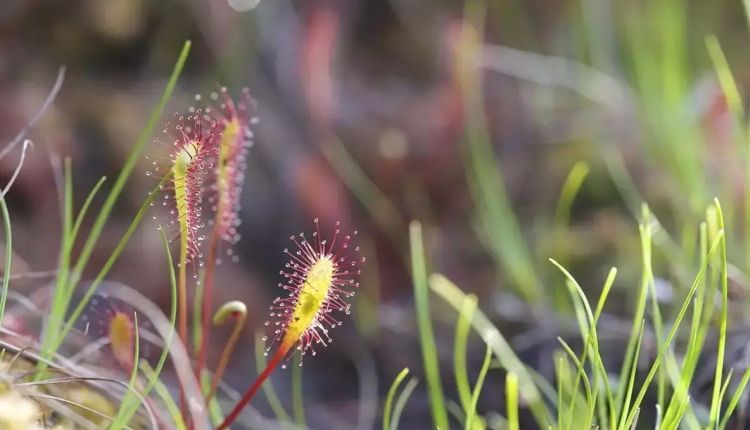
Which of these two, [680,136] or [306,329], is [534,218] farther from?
[306,329]

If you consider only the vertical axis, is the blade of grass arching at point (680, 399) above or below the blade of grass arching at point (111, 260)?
below

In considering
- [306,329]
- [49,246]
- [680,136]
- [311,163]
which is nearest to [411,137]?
[311,163]

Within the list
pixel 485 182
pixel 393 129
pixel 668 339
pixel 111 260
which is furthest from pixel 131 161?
pixel 393 129

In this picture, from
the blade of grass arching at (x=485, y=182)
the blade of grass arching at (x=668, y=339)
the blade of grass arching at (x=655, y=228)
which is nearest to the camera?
the blade of grass arching at (x=668, y=339)

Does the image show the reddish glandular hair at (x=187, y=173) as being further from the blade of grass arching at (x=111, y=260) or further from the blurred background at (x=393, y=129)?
the blurred background at (x=393, y=129)

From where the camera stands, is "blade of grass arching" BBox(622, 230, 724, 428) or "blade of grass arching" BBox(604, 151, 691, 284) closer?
"blade of grass arching" BBox(622, 230, 724, 428)

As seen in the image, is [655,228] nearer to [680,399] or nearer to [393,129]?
[680,399]

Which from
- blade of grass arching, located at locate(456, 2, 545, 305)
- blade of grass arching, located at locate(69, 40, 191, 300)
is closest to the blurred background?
blade of grass arching, located at locate(456, 2, 545, 305)

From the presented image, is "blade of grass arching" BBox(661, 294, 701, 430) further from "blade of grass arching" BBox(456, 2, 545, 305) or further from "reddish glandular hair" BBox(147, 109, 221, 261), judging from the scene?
"blade of grass arching" BBox(456, 2, 545, 305)

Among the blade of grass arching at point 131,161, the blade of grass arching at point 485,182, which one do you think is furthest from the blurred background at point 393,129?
the blade of grass arching at point 131,161
